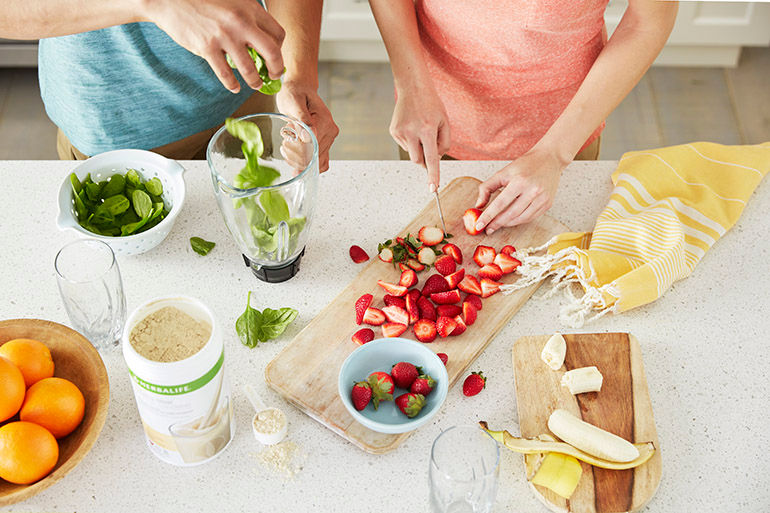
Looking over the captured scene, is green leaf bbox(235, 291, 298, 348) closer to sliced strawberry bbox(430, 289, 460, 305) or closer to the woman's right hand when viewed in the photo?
sliced strawberry bbox(430, 289, 460, 305)

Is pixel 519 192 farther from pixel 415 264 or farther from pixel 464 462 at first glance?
pixel 464 462

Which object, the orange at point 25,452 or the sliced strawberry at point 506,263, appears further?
the sliced strawberry at point 506,263

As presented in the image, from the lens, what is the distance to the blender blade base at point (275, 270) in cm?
136

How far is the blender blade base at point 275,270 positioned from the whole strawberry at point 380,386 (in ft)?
1.03

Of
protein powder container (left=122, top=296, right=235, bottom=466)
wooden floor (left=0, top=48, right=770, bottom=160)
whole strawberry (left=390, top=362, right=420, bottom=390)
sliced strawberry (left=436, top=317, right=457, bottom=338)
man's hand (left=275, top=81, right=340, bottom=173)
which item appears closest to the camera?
protein powder container (left=122, top=296, right=235, bottom=466)

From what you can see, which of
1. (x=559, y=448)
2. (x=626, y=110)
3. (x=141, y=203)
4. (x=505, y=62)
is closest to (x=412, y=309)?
(x=559, y=448)

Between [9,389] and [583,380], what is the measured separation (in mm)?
862

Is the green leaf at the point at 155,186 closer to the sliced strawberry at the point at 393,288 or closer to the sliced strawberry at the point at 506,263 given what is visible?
the sliced strawberry at the point at 393,288

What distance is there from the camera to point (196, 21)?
3.62 feet

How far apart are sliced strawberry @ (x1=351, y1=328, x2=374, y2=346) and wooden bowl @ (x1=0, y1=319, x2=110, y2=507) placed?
1.33ft

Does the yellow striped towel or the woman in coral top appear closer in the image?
the yellow striped towel

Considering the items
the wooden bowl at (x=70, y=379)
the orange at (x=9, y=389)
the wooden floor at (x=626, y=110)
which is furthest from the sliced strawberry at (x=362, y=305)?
the wooden floor at (x=626, y=110)

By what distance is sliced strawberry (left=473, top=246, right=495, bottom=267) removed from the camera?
1383mm

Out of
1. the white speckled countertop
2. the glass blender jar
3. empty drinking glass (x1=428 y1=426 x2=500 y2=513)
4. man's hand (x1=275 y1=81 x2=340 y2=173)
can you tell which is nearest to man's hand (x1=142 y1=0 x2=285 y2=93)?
the glass blender jar
